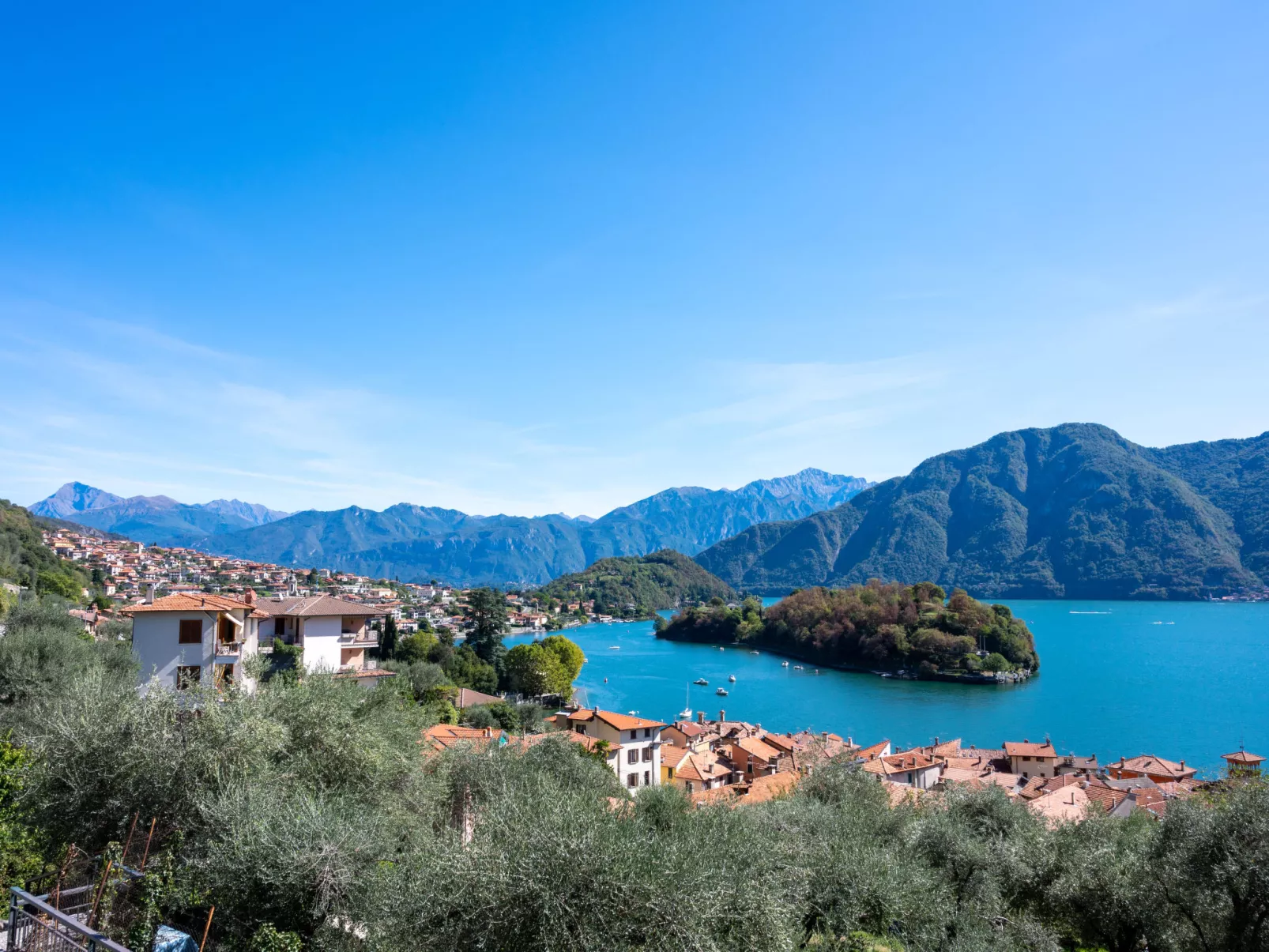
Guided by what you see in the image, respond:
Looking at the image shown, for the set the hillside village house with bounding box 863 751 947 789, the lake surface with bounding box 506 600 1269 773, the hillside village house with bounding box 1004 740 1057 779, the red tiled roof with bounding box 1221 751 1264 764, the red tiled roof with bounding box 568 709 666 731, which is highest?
the red tiled roof with bounding box 568 709 666 731

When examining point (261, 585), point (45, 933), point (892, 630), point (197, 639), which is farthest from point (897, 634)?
point (261, 585)

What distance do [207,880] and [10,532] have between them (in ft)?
253

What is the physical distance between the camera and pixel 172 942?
788 cm

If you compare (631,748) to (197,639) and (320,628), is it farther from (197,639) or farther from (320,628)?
(197,639)

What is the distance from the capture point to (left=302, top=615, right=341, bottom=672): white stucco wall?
23.1 meters

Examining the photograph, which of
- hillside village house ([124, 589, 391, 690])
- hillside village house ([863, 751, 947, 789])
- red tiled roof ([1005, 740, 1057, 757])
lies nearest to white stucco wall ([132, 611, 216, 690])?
hillside village house ([124, 589, 391, 690])

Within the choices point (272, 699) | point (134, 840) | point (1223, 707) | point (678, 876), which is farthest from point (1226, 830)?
point (1223, 707)

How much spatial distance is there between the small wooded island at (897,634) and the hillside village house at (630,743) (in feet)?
173

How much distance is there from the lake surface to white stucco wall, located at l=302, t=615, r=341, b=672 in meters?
36.5

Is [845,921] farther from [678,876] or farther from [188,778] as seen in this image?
[188,778]

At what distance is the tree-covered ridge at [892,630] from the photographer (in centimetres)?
7698

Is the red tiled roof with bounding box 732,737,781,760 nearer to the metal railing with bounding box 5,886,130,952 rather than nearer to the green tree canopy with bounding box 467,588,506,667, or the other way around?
the green tree canopy with bounding box 467,588,506,667

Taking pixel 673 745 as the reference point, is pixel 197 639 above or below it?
above

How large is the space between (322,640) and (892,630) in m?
72.8
